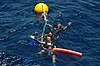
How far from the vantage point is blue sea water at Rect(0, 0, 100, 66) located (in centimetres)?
2527

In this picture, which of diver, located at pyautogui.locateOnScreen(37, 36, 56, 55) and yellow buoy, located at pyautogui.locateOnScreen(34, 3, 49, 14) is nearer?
diver, located at pyautogui.locateOnScreen(37, 36, 56, 55)

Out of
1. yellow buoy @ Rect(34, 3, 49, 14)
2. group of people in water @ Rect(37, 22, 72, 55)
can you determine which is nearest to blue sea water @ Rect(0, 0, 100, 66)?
group of people in water @ Rect(37, 22, 72, 55)

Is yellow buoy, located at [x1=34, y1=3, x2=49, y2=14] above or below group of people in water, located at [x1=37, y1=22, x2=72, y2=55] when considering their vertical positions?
above

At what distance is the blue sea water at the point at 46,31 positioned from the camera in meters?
25.3

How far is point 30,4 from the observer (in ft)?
111

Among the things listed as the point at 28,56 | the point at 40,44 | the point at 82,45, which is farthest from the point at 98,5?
the point at 28,56

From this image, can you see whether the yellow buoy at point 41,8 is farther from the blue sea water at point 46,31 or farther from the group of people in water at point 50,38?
the group of people in water at point 50,38

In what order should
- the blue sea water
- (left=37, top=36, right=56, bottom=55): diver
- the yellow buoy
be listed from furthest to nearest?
the yellow buoy
(left=37, top=36, right=56, bottom=55): diver
the blue sea water

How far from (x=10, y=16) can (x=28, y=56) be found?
767 centimetres

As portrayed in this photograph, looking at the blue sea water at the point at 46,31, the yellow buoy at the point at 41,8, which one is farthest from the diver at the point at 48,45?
the yellow buoy at the point at 41,8

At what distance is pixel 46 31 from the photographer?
29.1 metres

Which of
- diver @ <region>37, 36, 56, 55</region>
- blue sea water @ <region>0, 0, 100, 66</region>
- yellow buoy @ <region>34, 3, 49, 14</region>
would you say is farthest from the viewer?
yellow buoy @ <region>34, 3, 49, 14</region>

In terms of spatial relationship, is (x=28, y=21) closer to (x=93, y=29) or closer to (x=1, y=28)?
(x=1, y=28)

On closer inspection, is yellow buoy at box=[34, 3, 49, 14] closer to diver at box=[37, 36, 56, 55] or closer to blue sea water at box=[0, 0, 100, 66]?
blue sea water at box=[0, 0, 100, 66]
